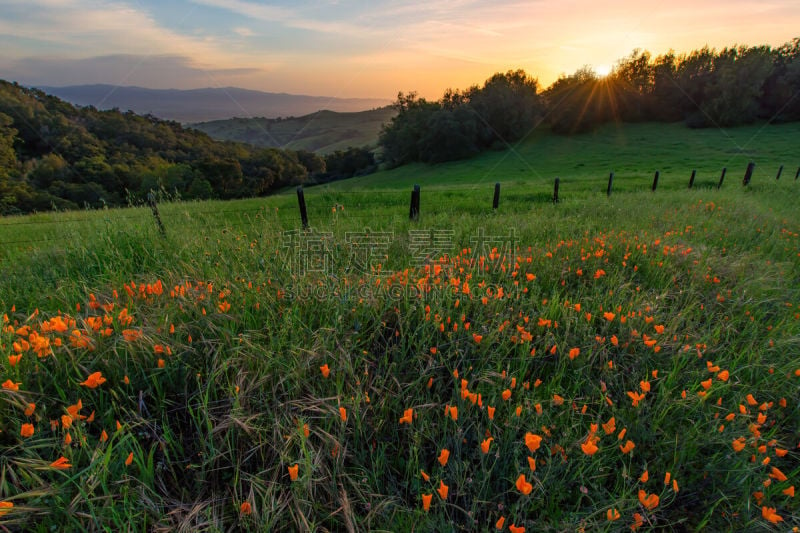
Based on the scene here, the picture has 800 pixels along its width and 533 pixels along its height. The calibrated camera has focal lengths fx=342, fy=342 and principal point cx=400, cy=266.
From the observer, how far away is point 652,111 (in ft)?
162

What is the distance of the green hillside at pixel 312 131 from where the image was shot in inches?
3159

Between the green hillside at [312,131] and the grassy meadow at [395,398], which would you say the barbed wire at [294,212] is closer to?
the grassy meadow at [395,398]

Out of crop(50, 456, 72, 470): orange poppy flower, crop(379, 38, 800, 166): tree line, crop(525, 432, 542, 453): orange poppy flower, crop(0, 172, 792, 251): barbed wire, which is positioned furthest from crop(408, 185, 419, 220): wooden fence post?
crop(379, 38, 800, 166): tree line

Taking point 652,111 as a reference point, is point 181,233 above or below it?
below

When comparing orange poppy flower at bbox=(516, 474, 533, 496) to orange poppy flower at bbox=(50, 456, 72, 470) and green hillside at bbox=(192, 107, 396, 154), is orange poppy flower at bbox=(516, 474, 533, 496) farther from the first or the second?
Answer: green hillside at bbox=(192, 107, 396, 154)

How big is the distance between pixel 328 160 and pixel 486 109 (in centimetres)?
3139

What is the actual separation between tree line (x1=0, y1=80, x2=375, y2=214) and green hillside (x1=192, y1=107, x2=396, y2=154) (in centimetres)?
2887

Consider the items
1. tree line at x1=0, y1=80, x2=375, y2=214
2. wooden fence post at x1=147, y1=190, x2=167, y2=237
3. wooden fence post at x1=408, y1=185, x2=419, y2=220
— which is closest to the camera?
wooden fence post at x1=147, y1=190, x2=167, y2=237

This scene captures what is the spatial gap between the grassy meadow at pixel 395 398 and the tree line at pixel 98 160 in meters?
21.2

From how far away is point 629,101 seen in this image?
49281 mm

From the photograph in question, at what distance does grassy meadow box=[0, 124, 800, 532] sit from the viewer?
166 cm

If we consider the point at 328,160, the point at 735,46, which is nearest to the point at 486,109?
the point at 328,160

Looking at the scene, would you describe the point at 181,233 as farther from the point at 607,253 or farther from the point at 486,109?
the point at 486,109

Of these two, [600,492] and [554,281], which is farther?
[554,281]
